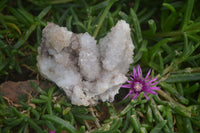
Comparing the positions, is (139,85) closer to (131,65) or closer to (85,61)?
(131,65)

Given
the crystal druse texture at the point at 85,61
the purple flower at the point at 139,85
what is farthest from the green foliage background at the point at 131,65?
the crystal druse texture at the point at 85,61

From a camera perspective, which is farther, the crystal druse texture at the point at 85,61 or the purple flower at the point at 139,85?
the purple flower at the point at 139,85

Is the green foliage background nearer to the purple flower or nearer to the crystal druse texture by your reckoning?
the purple flower

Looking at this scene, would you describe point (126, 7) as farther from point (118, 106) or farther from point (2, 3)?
point (2, 3)

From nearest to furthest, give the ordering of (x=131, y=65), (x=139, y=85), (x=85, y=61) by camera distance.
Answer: (x=85, y=61) < (x=139, y=85) < (x=131, y=65)

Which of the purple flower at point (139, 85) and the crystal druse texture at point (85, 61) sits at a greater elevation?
the crystal druse texture at point (85, 61)

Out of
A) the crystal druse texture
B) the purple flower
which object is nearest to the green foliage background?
the purple flower

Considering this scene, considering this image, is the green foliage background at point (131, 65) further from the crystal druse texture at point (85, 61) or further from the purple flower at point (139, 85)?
the crystal druse texture at point (85, 61)

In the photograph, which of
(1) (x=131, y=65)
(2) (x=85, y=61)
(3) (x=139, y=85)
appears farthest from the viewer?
(1) (x=131, y=65)

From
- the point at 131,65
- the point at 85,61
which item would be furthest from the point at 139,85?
the point at 85,61
